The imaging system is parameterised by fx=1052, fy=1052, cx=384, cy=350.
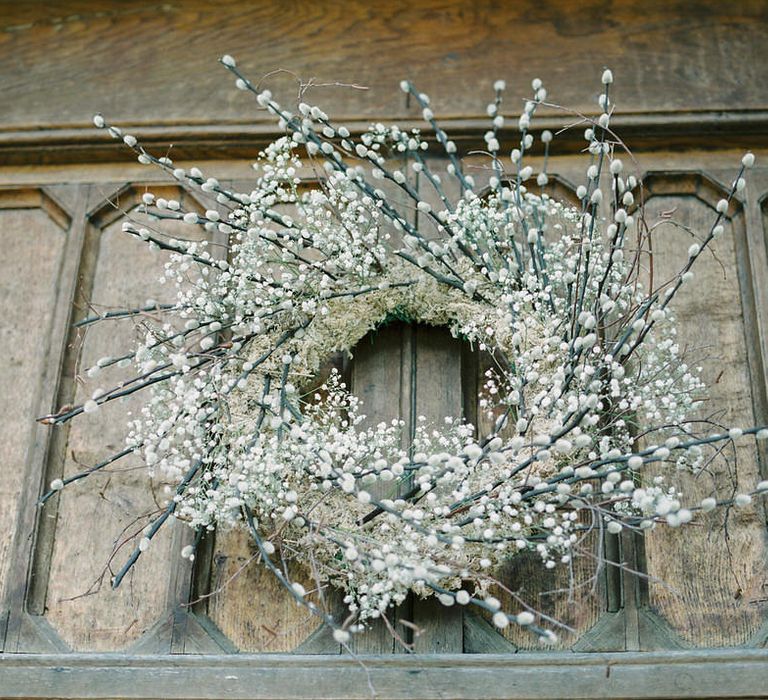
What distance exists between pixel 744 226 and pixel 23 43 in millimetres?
2535

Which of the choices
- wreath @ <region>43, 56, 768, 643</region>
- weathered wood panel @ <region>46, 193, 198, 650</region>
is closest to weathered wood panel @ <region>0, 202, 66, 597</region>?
weathered wood panel @ <region>46, 193, 198, 650</region>

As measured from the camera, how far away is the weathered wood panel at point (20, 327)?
9.88 feet

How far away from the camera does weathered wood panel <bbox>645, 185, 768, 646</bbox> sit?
2666 mm

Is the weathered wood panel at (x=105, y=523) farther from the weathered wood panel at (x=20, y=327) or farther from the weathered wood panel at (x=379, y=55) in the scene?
the weathered wood panel at (x=379, y=55)

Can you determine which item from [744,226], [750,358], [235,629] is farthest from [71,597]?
[744,226]

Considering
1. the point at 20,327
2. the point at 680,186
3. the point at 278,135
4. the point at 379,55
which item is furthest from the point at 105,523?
the point at 680,186

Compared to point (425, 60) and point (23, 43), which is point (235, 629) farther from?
point (23, 43)

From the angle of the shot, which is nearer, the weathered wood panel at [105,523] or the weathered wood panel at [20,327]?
the weathered wood panel at [105,523]

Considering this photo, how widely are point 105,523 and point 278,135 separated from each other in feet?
4.40

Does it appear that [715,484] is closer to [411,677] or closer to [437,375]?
[437,375]

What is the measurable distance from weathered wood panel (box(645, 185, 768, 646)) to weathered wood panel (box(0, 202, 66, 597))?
5.81ft

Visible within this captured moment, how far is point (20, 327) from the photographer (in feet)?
10.7

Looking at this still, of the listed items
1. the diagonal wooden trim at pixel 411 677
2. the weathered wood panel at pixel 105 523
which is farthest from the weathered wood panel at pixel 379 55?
the diagonal wooden trim at pixel 411 677

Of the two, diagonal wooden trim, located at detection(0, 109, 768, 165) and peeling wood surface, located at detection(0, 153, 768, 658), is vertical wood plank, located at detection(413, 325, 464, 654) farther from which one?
diagonal wooden trim, located at detection(0, 109, 768, 165)
